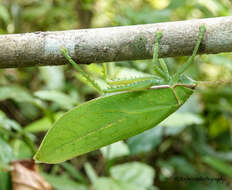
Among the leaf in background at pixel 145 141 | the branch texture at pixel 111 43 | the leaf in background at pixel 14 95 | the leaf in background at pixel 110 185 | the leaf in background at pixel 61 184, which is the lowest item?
the leaf in background at pixel 110 185

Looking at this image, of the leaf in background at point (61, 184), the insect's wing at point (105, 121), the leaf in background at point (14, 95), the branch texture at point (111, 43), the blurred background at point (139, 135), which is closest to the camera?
the branch texture at point (111, 43)

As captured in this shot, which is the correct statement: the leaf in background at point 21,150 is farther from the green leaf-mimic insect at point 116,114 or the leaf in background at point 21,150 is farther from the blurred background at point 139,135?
the green leaf-mimic insect at point 116,114

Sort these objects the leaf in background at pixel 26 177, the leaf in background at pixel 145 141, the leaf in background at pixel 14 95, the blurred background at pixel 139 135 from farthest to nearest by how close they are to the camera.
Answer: the leaf in background at pixel 145 141
the blurred background at pixel 139 135
the leaf in background at pixel 14 95
the leaf in background at pixel 26 177

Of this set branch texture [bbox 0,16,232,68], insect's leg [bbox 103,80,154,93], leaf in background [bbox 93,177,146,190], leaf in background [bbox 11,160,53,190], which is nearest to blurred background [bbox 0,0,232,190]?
leaf in background [bbox 93,177,146,190]

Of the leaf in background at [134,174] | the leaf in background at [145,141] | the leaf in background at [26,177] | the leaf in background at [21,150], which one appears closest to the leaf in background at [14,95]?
the leaf in background at [21,150]

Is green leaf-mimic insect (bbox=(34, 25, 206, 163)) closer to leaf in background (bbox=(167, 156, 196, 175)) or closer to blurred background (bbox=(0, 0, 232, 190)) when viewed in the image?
blurred background (bbox=(0, 0, 232, 190))

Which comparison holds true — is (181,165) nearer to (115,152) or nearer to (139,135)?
(139,135)

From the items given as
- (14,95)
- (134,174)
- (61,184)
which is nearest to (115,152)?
(134,174)
